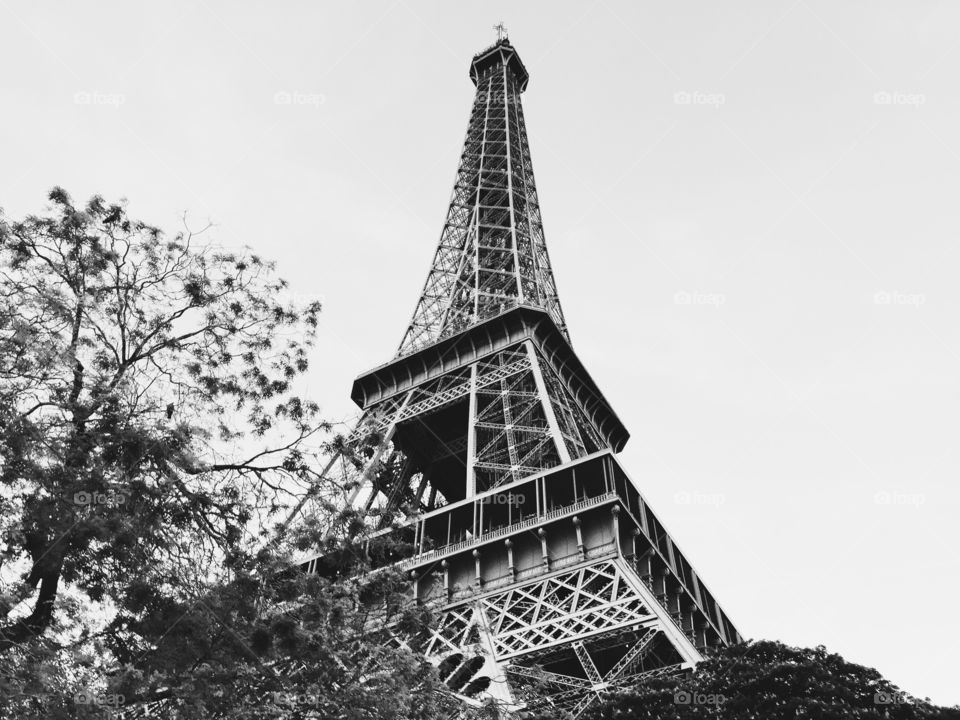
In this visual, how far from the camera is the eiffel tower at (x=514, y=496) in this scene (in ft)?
82.0

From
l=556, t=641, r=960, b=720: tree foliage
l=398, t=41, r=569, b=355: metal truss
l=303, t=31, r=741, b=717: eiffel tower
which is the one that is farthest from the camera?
l=398, t=41, r=569, b=355: metal truss

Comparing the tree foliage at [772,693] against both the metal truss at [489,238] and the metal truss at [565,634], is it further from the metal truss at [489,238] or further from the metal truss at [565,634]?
the metal truss at [489,238]

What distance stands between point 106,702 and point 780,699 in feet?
47.7

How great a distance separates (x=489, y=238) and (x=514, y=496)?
34.4m

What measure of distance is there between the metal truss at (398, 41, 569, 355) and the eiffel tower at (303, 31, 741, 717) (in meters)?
0.18

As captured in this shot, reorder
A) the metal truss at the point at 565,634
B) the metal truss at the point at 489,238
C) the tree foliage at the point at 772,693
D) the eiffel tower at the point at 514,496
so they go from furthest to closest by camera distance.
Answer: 1. the metal truss at the point at 489,238
2. the eiffel tower at the point at 514,496
3. the metal truss at the point at 565,634
4. the tree foliage at the point at 772,693

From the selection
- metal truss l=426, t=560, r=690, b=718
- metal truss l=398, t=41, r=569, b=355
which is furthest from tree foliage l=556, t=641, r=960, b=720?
metal truss l=398, t=41, r=569, b=355

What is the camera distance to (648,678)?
22.3m

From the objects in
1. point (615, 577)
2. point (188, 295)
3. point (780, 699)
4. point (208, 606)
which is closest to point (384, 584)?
point (208, 606)

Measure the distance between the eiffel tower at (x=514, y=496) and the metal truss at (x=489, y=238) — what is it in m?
0.18

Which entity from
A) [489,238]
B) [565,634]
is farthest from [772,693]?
[489,238]

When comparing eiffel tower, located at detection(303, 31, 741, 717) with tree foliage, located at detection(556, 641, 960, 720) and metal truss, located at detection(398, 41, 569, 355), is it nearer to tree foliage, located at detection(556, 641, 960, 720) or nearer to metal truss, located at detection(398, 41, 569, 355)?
metal truss, located at detection(398, 41, 569, 355)

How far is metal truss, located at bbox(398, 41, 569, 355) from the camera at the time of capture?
56.8 meters

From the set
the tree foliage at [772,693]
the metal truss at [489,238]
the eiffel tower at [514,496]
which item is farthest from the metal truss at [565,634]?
Result: the metal truss at [489,238]
